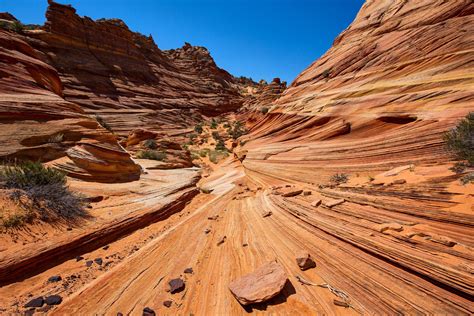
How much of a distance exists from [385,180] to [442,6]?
436 inches

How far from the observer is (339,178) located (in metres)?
7.98

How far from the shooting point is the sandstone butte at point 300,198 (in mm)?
3537

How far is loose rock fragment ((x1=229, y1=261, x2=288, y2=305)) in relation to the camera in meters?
3.42

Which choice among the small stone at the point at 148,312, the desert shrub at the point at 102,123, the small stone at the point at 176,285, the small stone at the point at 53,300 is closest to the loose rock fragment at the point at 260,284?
the small stone at the point at 176,285

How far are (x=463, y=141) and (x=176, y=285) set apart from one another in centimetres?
759

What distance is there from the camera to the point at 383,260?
3697 mm

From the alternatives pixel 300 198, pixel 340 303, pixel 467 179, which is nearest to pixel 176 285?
pixel 340 303

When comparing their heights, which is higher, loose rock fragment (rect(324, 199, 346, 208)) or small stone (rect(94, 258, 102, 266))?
small stone (rect(94, 258, 102, 266))

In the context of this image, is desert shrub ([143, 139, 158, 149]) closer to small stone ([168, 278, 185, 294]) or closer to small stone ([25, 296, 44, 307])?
small stone ([25, 296, 44, 307])

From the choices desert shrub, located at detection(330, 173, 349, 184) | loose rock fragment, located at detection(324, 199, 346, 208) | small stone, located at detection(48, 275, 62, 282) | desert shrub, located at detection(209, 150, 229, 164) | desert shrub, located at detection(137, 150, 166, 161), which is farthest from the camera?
desert shrub, located at detection(209, 150, 229, 164)

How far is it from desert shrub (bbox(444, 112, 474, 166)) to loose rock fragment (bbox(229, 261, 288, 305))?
5372 millimetres

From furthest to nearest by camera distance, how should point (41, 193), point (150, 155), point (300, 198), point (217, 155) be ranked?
point (217, 155), point (150, 155), point (300, 198), point (41, 193)

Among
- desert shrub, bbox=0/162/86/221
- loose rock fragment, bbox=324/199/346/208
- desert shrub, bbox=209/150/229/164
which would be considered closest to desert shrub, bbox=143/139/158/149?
desert shrub, bbox=209/150/229/164

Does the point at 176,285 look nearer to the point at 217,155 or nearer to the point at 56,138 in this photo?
the point at 56,138
